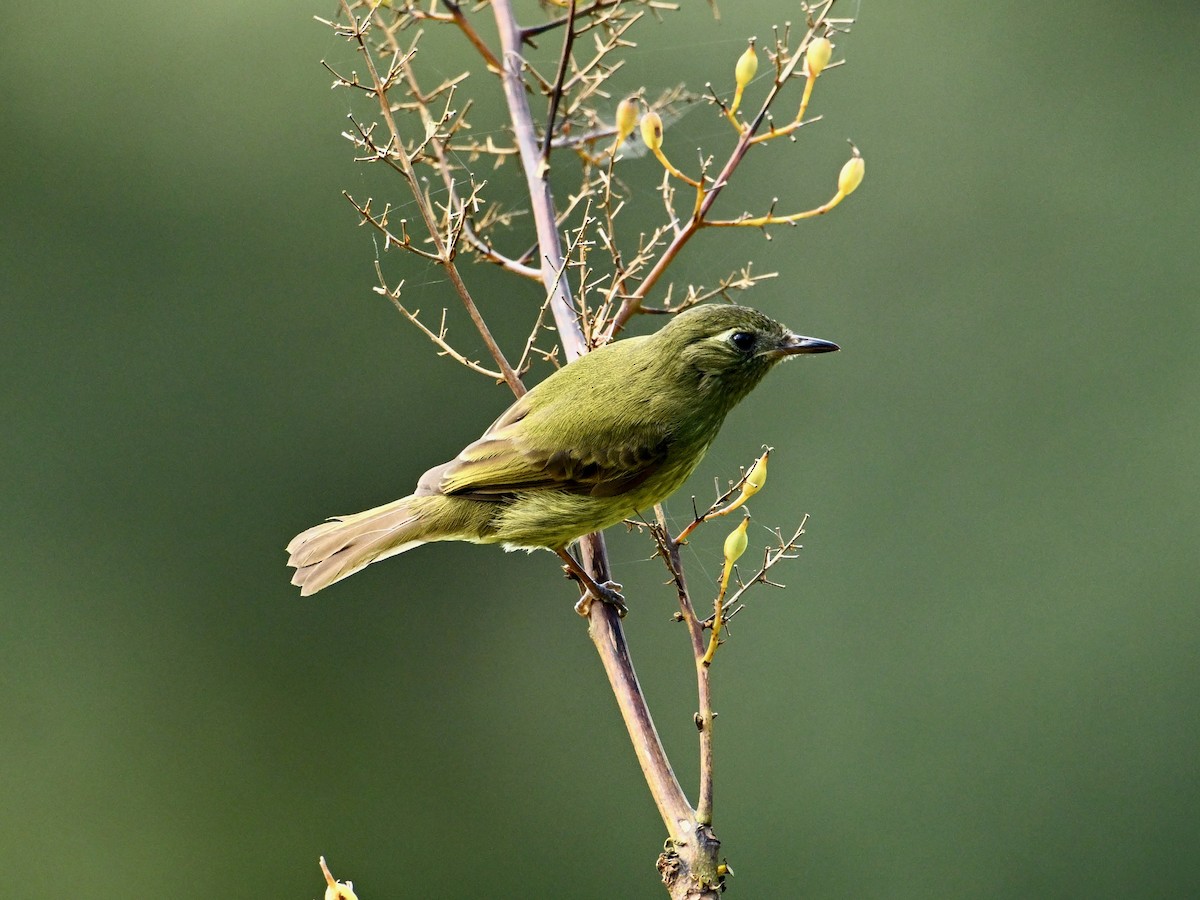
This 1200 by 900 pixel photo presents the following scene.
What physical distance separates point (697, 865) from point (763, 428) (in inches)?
187

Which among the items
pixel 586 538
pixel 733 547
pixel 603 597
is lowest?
pixel 733 547

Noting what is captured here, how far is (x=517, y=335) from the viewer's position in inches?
231

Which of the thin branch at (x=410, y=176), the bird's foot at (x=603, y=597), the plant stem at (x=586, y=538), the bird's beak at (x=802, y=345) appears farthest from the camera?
the bird's beak at (x=802, y=345)

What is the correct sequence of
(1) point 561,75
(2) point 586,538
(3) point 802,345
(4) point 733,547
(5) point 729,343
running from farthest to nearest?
(2) point 586,538 < (5) point 729,343 < (3) point 802,345 < (1) point 561,75 < (4) point 733,547

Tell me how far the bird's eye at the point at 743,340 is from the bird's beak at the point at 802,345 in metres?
0.06

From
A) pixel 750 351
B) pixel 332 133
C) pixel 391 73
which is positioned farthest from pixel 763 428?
pixel 391 73

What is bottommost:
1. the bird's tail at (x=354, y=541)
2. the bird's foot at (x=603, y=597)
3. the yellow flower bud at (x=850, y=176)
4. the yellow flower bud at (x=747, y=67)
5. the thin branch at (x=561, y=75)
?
the bird's foot at (x=603, y=597)

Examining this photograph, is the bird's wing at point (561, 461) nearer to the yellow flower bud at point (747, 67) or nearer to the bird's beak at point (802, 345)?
the bird's beak at point (802, 345)

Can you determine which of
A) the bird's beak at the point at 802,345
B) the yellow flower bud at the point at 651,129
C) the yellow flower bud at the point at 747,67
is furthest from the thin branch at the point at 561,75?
the bird's beak at the point at 802,345

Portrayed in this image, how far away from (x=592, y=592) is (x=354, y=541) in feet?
1.62

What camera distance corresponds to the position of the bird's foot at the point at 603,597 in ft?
6.50

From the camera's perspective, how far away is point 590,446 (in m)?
2.27

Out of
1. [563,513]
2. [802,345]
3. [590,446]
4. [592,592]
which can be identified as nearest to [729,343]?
[802,345]

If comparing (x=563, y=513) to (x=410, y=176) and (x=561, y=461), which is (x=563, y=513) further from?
(x=410, y=176)
